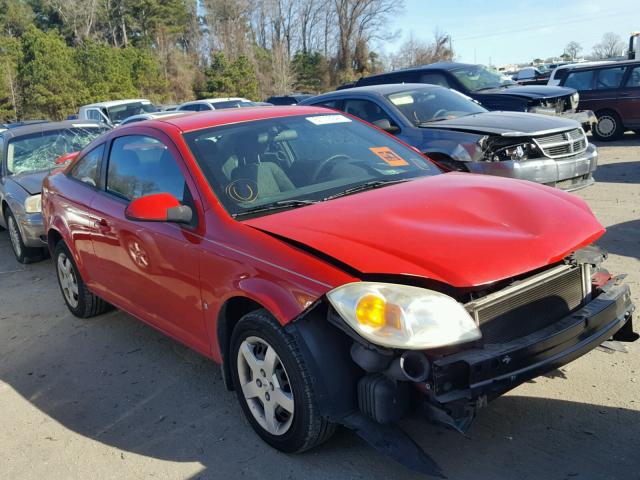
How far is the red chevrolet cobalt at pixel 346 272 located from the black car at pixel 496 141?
2834 millimetres

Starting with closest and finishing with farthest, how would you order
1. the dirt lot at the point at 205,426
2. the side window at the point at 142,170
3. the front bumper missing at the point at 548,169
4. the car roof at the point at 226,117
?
the dirt lot at the point at 205,426
the side window at the point at 142,170
the car roof at the point at 226,117
the front bumper missing at the point at 548,169

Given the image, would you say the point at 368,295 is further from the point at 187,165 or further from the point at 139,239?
the point at 139,239

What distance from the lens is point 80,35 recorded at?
56.4 meters

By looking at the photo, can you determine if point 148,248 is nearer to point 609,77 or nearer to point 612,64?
point 609,77

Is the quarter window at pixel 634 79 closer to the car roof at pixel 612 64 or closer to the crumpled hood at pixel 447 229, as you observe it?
the car roof at pixel 612 64

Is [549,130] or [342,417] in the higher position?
[549,130]

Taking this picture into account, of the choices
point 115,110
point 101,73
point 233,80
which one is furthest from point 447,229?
point 101,73

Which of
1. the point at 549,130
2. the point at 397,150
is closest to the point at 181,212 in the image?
the point at 397,150

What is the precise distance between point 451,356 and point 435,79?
1050cm

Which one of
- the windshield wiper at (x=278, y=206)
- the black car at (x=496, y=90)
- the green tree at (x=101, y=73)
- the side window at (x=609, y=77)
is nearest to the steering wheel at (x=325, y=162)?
the windshield wiper at (x=278, y=206)

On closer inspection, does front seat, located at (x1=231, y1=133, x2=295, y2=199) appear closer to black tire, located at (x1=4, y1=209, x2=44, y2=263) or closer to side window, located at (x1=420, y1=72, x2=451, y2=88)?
black tire, located at (x1=4, y1=209, x2=44, y2=263)

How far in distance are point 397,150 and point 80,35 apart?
193 feet

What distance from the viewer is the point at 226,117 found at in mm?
4164

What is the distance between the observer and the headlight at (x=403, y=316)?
257 cm
